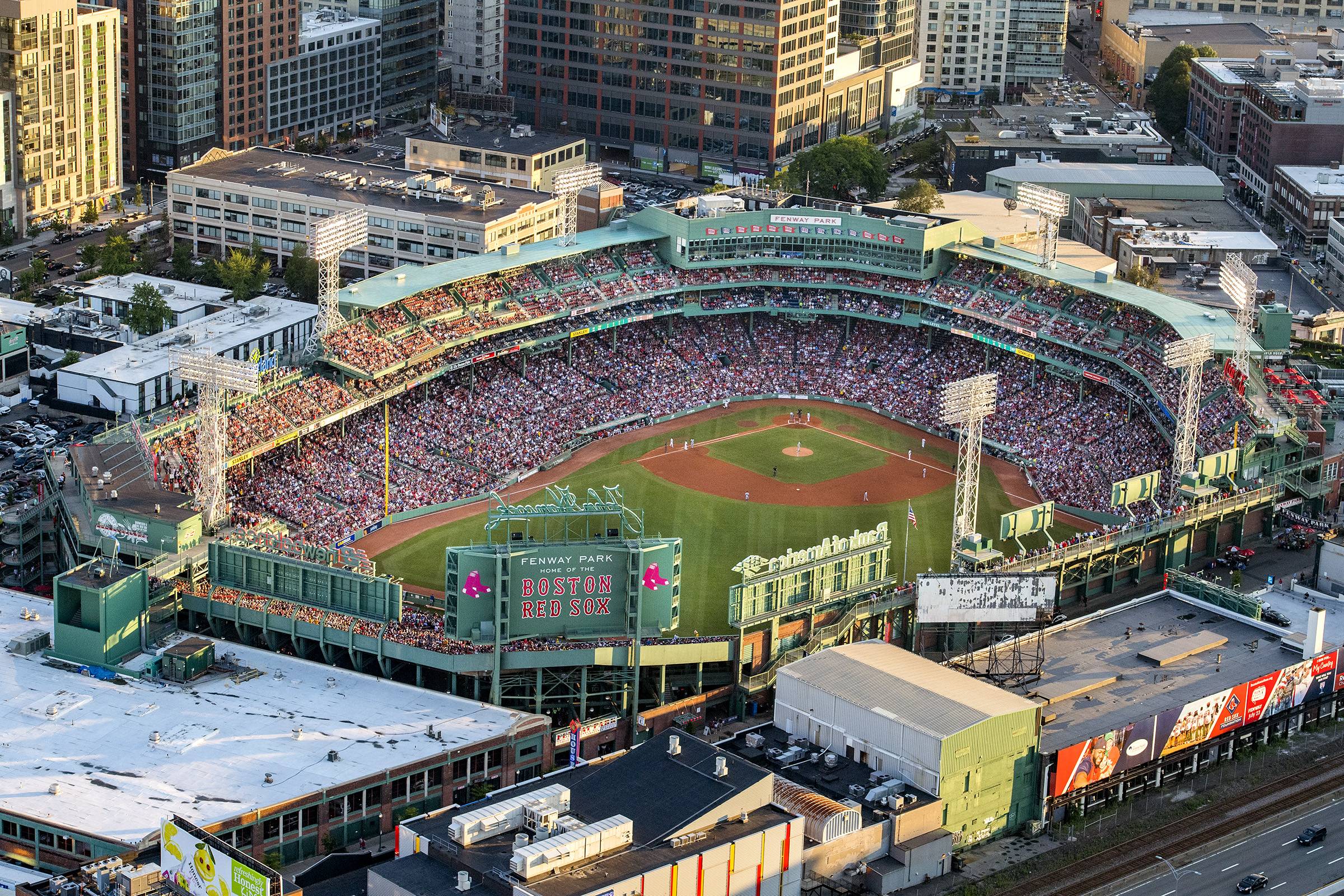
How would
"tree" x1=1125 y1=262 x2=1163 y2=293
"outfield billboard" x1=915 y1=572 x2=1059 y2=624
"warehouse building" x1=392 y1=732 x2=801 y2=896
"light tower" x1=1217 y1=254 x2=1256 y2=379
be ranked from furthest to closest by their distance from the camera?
"tree" x1=1125 y1=262 x2=1163 y2=293
"light tower" x1=1217 y1=254 x2=1256 y2=379
"outfield billboard" x1=915 y1=572 x2=1059 y2=624
"warehouse building" x1=392 y1=732 x2=801 y2=896

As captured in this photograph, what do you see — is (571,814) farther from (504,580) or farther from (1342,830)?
(1342,830)

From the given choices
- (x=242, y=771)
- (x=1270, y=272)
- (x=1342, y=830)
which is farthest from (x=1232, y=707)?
(x=1270, y=272)

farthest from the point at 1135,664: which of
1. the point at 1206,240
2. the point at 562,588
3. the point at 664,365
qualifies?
the point at 1206,240

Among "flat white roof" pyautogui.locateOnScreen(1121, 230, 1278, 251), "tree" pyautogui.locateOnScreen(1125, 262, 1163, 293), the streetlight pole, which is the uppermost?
"flat white roof" pyautogui.locateOnScreen(1121, 230, 1278, 251)

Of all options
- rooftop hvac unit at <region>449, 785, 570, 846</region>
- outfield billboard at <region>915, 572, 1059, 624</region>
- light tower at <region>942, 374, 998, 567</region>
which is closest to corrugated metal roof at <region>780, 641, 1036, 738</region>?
outfield billboard at <region>915, 572, 1059, 624</region>

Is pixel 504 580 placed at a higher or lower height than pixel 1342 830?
higher

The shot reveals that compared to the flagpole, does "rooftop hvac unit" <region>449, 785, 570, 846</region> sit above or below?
above

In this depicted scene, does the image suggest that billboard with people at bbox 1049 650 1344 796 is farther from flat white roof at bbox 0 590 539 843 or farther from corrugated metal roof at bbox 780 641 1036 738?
flat white roof at bbox 0 590 539 843
